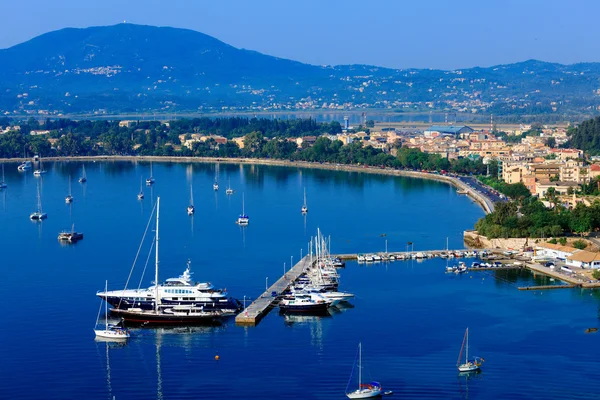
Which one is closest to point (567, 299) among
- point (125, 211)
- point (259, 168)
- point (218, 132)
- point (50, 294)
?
point (50, 294)

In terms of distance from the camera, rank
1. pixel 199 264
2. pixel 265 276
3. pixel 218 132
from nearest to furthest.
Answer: pixel 265 276, pixel 199 264, pixel 218 132

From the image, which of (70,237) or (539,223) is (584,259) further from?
(70,237)

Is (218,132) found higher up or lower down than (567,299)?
higher up

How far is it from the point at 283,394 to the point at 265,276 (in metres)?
4.50

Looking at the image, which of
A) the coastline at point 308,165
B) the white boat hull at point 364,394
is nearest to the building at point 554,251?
the white boat hull at point 364,394

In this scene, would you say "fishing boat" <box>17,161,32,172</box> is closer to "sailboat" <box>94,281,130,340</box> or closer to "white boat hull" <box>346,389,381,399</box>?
"sailboat" <box>94,281,130,340</box>

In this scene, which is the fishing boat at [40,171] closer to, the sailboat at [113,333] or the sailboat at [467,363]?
the sailboat at [113,333]

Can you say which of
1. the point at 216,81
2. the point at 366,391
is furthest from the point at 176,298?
the point at 216,81

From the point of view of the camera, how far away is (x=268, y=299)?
11570mm

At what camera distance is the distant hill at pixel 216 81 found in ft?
246

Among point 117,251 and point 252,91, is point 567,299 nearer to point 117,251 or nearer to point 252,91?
point 117,251

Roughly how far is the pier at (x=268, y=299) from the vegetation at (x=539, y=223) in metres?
3.01

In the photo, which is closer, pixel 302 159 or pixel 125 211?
pixel 125 211

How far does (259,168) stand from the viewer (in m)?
30.4
